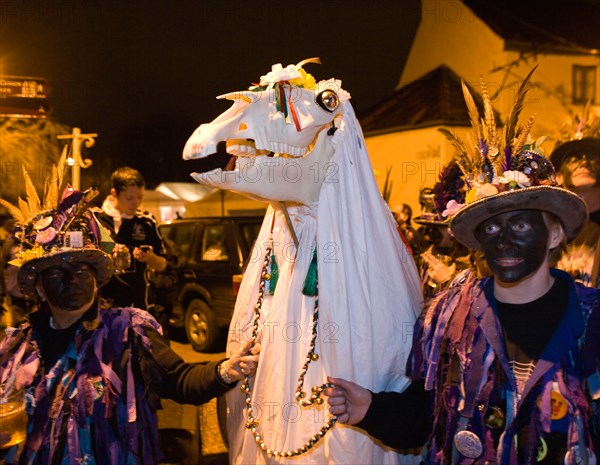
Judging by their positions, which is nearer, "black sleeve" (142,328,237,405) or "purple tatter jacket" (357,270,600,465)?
"purple tatter jacket" (357,270,600,465)

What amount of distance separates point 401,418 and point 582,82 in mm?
15443

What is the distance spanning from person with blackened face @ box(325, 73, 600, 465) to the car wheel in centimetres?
601

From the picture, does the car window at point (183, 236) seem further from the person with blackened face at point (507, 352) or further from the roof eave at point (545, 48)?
the roof eave at point (545, 48)

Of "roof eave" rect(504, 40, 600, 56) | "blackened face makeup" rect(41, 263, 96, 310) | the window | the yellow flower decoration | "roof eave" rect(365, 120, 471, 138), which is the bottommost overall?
"blackened face makeup" rect(41, 263, 96, 310)

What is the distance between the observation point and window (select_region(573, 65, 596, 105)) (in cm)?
1503

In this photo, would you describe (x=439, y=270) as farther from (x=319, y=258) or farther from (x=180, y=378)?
(x=180, y=378)

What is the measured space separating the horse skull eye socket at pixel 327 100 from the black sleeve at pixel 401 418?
121cm

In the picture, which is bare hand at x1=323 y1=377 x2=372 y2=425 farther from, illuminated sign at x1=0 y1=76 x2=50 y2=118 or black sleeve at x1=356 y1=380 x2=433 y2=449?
illuminated sign at x1=0 y1=76 x2=50 y2=118

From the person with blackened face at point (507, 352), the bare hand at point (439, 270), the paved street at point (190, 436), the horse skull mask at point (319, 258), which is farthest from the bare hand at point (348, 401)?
the paved street at point (190, 436)

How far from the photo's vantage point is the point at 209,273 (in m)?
8.09

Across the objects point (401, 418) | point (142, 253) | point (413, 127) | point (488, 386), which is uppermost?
point (413, 127)

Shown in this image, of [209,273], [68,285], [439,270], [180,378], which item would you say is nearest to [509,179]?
[180,378]

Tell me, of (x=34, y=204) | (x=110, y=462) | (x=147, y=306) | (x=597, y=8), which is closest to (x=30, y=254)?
(x=34, y=204)

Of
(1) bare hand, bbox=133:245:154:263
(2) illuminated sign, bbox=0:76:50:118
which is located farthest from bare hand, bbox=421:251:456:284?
(2) illuminated sign, bbox=0:76:50:118
